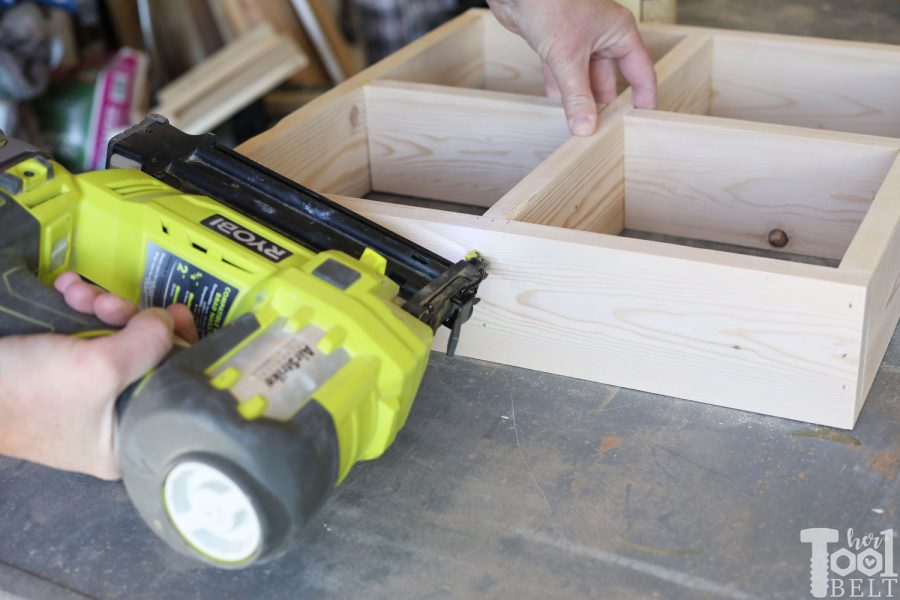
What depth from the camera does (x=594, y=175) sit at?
1.54 meters

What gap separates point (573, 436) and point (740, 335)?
22cm

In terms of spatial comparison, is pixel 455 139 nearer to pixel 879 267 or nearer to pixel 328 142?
pixel 328 142

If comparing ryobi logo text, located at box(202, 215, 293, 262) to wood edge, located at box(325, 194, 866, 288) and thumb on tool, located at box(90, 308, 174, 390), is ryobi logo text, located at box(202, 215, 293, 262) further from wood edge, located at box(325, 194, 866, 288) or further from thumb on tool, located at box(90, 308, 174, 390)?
wood edge, located at box(325, 194, 866, 288)

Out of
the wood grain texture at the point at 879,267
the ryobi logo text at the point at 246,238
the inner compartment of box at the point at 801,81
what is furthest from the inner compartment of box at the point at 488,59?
the ryobi logo text at the point at 246,238

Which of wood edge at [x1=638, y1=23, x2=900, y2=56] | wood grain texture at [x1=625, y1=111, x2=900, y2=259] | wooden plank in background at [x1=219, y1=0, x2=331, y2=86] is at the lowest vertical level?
wooden plank in background at [x1=219, y1=0, x2=331, y2=86]

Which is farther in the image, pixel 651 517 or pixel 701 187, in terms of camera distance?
pixel 701 187

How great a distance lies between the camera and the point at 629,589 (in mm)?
988

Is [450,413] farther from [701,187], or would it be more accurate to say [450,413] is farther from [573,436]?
[701,187]

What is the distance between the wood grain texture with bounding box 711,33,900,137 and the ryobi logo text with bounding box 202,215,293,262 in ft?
3.68

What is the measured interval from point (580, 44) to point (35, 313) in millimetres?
905

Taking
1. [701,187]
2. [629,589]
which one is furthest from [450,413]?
[701,187]

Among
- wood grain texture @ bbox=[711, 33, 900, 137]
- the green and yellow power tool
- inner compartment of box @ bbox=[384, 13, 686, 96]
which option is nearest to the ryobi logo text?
the green and yellow power tool

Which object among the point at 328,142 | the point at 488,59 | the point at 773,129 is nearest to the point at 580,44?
the point at 773,129

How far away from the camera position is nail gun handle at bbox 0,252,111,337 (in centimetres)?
103
